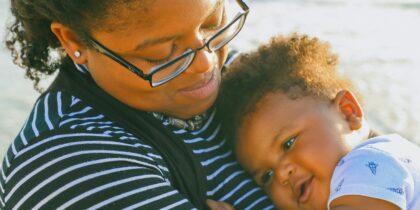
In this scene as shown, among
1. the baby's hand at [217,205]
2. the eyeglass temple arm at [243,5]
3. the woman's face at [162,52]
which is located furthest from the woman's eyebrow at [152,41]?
the baby's hand at [217,205]

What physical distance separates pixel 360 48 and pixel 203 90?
353cm

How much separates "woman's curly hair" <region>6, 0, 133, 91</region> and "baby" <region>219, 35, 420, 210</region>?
2.21 ft

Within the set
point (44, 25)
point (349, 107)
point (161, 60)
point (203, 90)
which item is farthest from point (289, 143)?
point (44, 25)

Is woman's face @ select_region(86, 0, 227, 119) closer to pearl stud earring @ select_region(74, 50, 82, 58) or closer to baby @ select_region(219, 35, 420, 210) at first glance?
pearl stud earring @ select_region(74, 50, 82, 58)

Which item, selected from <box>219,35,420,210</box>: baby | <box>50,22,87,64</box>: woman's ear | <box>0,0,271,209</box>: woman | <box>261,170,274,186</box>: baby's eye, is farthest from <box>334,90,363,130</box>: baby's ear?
<box>50,22,87,64</box>: woman's ear

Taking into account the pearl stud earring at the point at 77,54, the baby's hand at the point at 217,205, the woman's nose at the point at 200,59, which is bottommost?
the baby's hand at the point at 217,205

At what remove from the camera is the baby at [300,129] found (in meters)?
2.36

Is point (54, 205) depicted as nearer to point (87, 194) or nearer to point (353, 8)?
point (87, 194)

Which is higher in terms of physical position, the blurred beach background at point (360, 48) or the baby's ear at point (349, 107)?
the blurred beach background at point (360, 48)

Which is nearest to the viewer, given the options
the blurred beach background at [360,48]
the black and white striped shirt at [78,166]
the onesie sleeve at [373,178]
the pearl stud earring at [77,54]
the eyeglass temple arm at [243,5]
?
the black and white striped shirt at [78,166]

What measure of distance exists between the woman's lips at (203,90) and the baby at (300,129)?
0.31 meters

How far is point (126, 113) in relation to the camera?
7.24ft

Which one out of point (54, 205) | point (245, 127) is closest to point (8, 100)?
point (245, 127)

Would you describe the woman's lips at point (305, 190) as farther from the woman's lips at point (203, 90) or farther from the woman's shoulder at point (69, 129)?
the woman's shoulder at point (69, 129)
